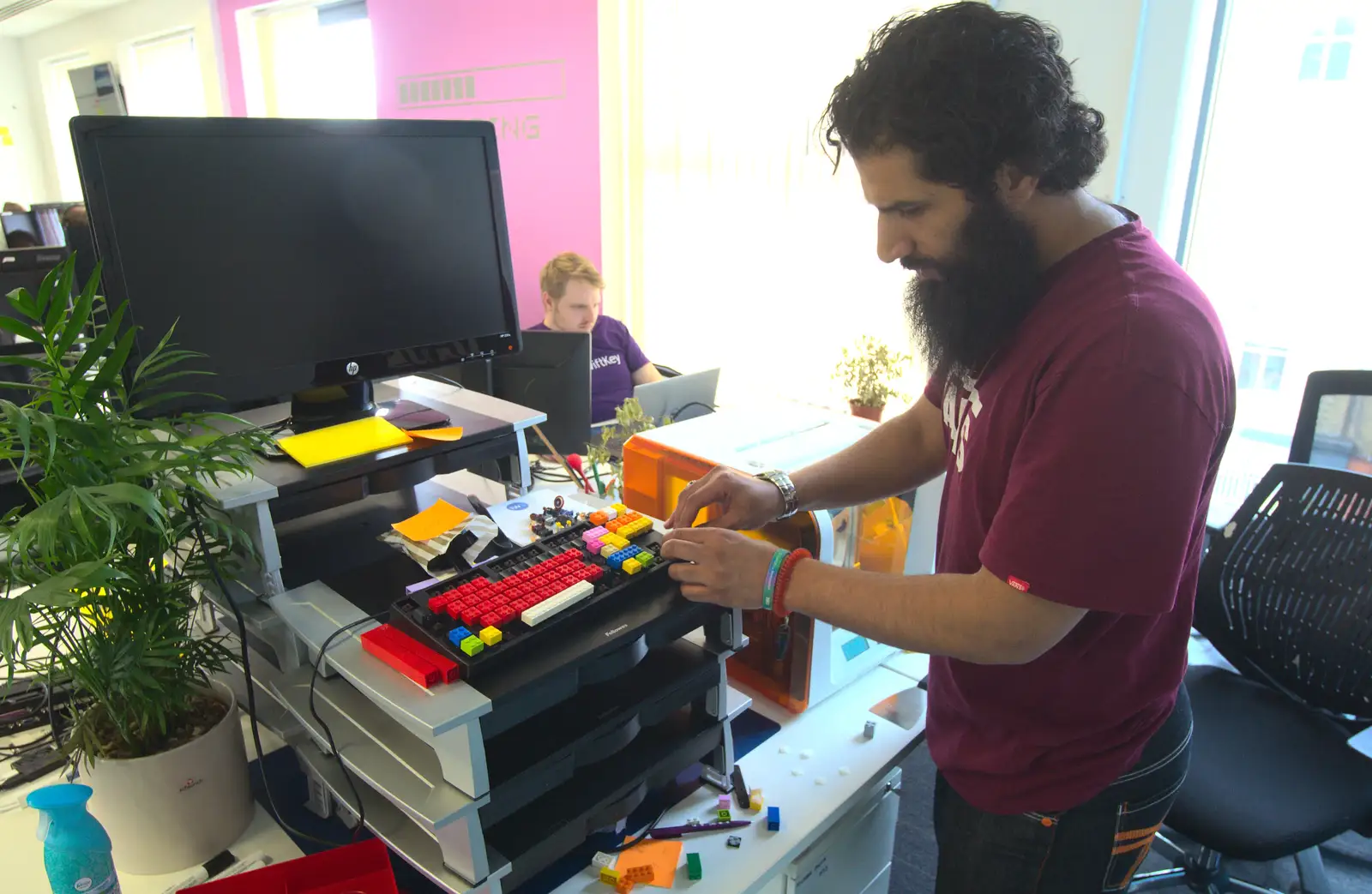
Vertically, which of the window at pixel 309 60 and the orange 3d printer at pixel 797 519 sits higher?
the window at pixel 309 60

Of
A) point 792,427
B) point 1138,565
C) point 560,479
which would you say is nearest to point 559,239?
point 560,479

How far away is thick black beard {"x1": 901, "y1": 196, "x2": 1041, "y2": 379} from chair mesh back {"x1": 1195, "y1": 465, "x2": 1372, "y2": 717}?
3.72 feet

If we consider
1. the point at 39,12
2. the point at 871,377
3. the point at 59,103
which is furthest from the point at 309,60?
the point at 871,377

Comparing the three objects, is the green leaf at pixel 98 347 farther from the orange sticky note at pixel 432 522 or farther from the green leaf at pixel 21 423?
the orange sticky note at pixel 432 522

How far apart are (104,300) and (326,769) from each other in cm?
58

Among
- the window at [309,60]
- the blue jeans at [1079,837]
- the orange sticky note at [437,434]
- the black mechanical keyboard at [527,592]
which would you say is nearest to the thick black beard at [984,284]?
the black mechanical keyboard at [527,592]

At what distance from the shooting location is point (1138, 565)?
0.72 meters

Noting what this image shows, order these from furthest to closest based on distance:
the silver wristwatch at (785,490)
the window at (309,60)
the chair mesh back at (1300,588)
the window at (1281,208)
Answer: the window at (309,60), the window at (1281,208), the chair mesh back at (1300,588), the silver wristwatch at (785,490)

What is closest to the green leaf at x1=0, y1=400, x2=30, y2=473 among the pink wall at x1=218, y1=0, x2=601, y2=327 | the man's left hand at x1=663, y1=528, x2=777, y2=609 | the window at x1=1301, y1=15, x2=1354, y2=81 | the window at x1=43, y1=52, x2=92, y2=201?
the man's left hand at x1=663, y1=528, x2=777, y2=609

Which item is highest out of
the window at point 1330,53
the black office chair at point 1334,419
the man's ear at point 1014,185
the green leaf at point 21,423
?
the window at point 1330,53

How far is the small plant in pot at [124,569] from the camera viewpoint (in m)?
0.72

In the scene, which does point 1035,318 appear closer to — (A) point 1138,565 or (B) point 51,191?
(A) point 1138,565

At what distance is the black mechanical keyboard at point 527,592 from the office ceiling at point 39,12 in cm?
743

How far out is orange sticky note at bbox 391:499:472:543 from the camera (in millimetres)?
1066
